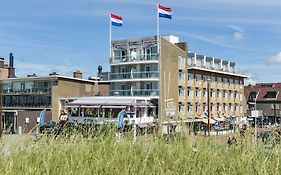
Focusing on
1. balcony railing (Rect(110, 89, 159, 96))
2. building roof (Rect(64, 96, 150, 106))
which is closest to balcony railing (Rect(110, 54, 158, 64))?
balcony railing (Rect(110, 89, 159, 96))

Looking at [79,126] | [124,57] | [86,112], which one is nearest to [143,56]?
[124,57]

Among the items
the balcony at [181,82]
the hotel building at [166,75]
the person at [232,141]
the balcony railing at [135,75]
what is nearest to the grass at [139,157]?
the person at [232,141]

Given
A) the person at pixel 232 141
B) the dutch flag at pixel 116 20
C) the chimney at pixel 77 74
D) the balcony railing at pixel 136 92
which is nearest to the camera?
the person at pixel 232 141

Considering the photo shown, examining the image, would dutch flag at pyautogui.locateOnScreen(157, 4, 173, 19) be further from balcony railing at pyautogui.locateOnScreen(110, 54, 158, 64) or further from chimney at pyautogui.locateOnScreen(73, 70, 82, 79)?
chimney at pyautogui.locateOnScreen(73, 70, 82, 79)

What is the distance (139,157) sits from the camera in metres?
7.55

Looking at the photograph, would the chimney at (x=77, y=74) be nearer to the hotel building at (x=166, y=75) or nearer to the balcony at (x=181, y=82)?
the hotel building at (x=166, y=75)

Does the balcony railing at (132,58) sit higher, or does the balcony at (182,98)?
the balcony railing at (132,58)

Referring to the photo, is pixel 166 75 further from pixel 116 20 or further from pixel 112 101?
pixel 116 20

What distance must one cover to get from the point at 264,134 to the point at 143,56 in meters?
52.2

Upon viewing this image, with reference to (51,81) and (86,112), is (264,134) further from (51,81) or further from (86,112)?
(51,81)

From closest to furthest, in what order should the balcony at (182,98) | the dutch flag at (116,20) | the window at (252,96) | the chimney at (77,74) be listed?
the dutch flag at (116,20) < the balcony at (182,98) < the chimney at (77,74) < the window at (252,96)

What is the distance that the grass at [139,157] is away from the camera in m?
6.63

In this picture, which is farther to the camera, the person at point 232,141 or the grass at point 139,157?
the person at point 232,141

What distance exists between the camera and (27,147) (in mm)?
8000
